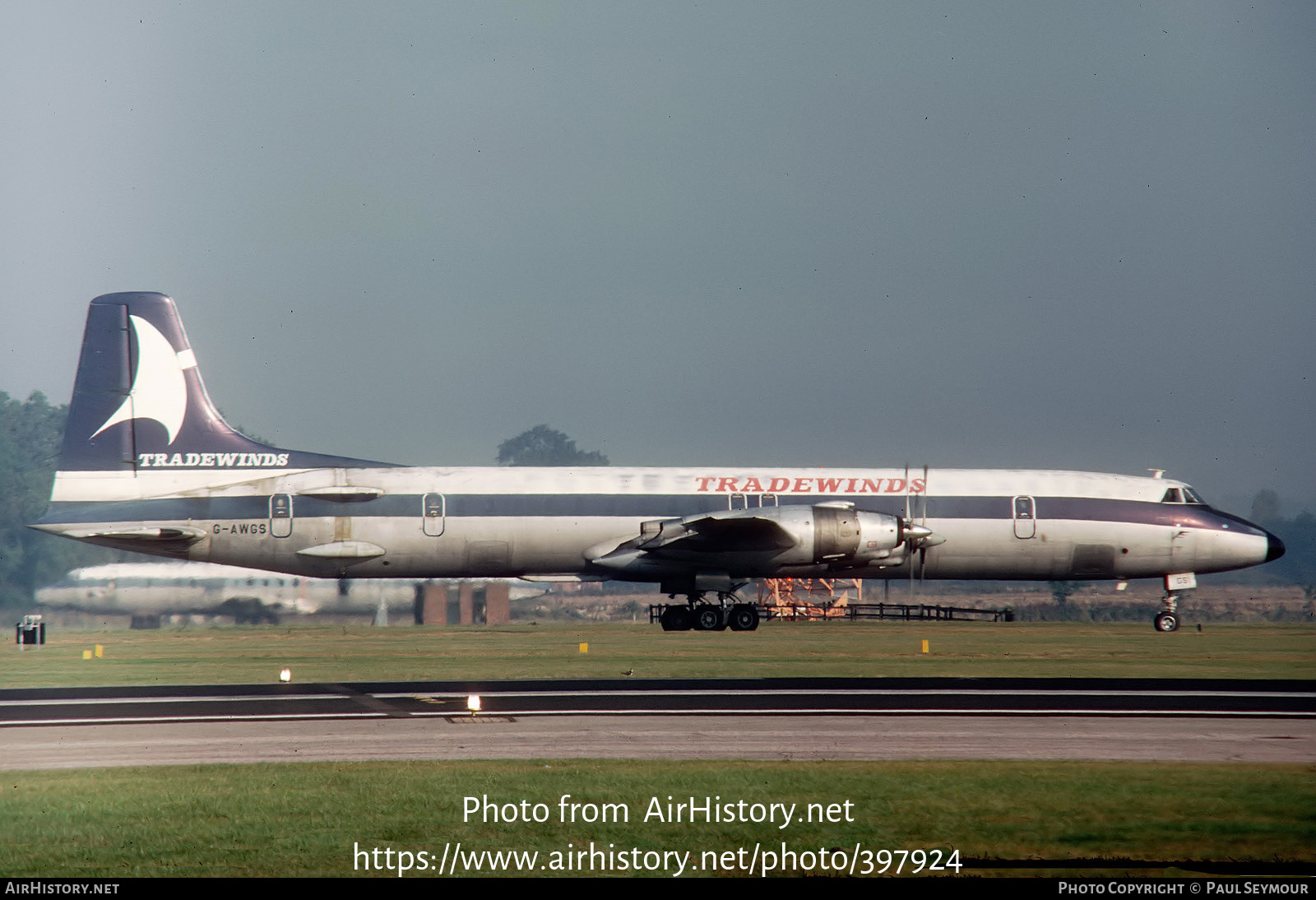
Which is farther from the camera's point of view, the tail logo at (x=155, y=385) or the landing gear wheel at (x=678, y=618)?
the landing gear wheel at (x=678, y=618)

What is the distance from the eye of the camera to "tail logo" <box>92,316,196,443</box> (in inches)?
1470

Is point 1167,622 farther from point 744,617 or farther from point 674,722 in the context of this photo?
point 674,722

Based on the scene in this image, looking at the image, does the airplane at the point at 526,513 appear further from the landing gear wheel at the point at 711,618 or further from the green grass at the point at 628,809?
the green grass at the point at 628,809

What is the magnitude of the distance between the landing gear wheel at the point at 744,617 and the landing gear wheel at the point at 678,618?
1.41m

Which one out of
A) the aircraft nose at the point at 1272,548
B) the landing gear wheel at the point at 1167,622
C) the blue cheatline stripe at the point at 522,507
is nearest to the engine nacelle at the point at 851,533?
the blue cheatline stripe at the point at 522,507

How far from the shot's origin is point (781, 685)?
24.4 metres

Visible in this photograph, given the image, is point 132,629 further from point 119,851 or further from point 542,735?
point 119,851

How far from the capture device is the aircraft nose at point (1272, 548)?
40094 millimetres

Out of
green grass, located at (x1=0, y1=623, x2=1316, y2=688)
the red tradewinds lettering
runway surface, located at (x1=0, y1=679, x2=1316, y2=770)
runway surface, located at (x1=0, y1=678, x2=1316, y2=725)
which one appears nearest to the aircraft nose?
green grass, located at (x1=0, y1=623, x2=1316, y2=688)

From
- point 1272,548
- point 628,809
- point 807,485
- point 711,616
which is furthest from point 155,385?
point 1272,548

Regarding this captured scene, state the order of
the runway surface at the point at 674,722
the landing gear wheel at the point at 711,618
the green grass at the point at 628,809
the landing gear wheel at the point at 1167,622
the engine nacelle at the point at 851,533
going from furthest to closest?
1. the landing gear wheel at the point at 1167,622
2. the landing gear wheel at the point at 711,618
3. the engine nacelle at the point at 851,533
4. the runway surface at the point at 674,722
5. the green grass at the point at 628,809

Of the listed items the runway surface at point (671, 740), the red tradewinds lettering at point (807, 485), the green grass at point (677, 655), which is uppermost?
the red tradewinds lettering at point (807, 485)

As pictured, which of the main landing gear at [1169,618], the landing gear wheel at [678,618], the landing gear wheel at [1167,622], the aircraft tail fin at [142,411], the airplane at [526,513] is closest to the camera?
the airplane at [526,513]

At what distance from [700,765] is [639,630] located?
30726mm
